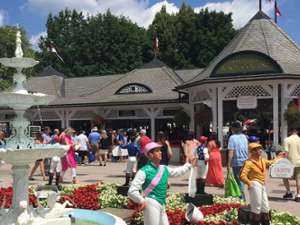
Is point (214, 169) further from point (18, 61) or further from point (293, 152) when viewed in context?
point (18, 61)

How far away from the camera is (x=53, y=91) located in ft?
132

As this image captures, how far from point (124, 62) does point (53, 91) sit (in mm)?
19398

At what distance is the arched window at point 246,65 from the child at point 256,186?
1420 centimetres

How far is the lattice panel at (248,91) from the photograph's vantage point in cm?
2267

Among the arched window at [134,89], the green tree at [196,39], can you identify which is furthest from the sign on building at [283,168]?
the green tree at [196,39]

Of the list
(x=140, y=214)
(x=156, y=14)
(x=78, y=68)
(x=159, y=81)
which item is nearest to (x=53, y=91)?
(x=159, y=81)

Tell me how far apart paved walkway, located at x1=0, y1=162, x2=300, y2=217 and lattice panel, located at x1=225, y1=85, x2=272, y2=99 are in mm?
6236

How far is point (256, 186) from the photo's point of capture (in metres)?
8.07

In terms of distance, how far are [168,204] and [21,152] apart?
13.4 ft

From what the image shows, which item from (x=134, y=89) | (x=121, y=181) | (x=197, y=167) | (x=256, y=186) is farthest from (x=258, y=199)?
(x=134, y=89)

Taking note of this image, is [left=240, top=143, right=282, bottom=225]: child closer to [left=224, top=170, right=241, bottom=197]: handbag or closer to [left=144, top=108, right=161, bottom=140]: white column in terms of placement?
[left=224, top=170, right=241, bottom=197]: handbag

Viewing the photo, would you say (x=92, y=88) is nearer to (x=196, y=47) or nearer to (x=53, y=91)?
(x=53, y=91)

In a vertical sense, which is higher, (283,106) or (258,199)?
(283,106)

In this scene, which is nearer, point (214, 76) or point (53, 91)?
point (214, 76)
